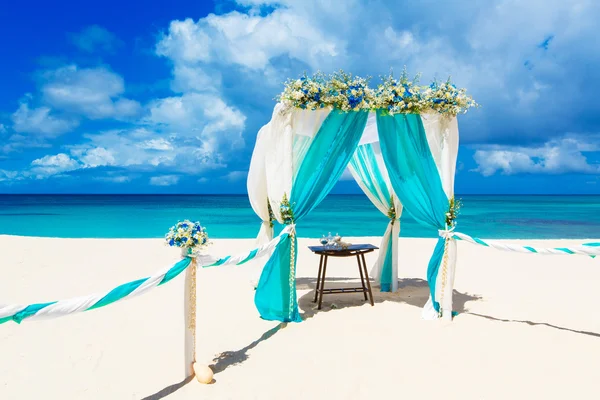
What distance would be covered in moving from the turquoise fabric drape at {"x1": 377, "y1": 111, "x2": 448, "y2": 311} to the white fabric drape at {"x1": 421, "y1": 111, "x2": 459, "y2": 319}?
0.28ft

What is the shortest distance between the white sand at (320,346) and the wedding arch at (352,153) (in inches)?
18.5

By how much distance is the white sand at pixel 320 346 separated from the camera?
4051 mm

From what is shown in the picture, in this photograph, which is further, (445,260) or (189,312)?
(445,260)

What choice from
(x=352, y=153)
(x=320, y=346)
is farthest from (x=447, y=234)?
(x=320, y=346)

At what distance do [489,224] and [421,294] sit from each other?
24.3 metres

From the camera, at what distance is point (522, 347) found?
495cm

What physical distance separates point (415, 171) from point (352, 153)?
33.0 inches

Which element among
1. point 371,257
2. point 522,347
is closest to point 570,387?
point 522,347

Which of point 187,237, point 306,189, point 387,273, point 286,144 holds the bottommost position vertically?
point 387,273

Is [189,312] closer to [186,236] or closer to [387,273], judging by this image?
[186,236]

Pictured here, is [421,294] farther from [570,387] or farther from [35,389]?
[35,389]

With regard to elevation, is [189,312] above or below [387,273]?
above

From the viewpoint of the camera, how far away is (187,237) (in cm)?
408

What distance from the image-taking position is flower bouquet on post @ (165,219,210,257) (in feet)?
13.4
